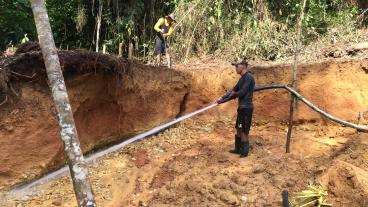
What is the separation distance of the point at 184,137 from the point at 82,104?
7.40ft

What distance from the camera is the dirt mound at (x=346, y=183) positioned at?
21.9 feet

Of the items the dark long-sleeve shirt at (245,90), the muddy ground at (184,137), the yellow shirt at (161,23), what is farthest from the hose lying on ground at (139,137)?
the yellow shirt at (161,23)

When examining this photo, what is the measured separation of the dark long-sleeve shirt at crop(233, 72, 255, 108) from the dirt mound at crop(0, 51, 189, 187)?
218 centimetres

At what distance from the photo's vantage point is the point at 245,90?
794cm

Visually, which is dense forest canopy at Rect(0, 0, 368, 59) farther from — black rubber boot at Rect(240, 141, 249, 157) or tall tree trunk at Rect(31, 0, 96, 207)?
tall tree trunk at Rect(31, 0, 96, 207)

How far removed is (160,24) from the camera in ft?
38.0

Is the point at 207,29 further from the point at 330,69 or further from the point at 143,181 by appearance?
the point at 143,181

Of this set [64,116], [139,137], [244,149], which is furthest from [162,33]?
[64,116]

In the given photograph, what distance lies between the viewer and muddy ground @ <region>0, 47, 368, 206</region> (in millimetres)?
7559

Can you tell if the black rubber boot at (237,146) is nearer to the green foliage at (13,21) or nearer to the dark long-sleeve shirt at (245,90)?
the dark long-sleeve shirt at (245,90)

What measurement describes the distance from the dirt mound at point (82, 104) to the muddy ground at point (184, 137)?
2 cm

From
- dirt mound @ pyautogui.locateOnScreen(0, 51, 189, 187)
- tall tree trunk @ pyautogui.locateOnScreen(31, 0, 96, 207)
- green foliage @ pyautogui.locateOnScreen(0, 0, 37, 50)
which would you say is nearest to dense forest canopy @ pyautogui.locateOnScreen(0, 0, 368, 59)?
green foliage @ pyautogui.locateOnScreen(0, 0, 37, 50)

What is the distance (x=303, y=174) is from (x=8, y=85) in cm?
506

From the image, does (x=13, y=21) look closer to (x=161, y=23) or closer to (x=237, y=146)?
(x=161, y=23)
